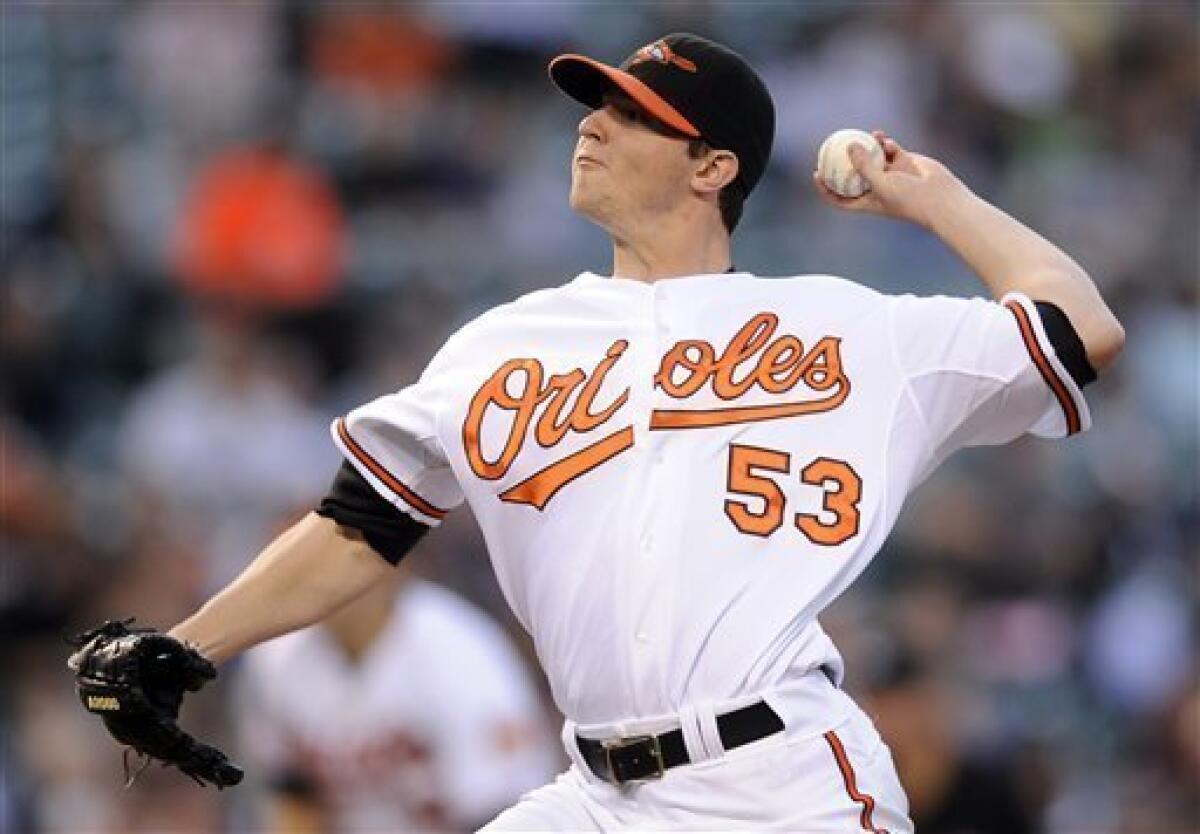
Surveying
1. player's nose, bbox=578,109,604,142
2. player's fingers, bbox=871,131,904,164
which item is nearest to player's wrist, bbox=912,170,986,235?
player's fingers, bbox=871,131,904,164

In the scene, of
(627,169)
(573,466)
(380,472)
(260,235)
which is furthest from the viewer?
(260,235)

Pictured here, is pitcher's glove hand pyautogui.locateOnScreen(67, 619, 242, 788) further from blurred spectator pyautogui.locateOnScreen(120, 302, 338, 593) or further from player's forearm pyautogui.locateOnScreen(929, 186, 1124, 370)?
blurred spectator pyautogui.locateOnScreen(120, 302, 338, 593)

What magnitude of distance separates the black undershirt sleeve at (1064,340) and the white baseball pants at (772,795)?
2.43 feet

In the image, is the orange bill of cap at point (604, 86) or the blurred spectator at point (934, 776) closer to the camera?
the orange bill of cap at point (604, 86)

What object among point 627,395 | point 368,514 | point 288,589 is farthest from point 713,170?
point 288,589

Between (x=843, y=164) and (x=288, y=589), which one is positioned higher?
(x=843, y=164)

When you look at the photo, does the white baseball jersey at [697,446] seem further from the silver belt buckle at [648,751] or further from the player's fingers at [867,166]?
the player's fingers at [867,166]

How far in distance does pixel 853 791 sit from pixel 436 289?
6750mm

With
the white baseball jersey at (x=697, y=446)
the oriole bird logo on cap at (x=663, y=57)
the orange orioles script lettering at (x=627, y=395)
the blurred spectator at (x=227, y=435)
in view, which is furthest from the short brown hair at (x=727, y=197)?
the blurred spectator at (x=227, y=435)

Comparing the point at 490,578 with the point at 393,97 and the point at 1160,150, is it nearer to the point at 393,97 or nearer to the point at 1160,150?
the point at 393,97

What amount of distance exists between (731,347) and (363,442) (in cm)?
72

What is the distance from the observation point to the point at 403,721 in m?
7.58

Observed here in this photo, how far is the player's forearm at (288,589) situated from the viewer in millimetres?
5004

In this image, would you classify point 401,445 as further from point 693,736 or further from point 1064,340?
point 1064,340
